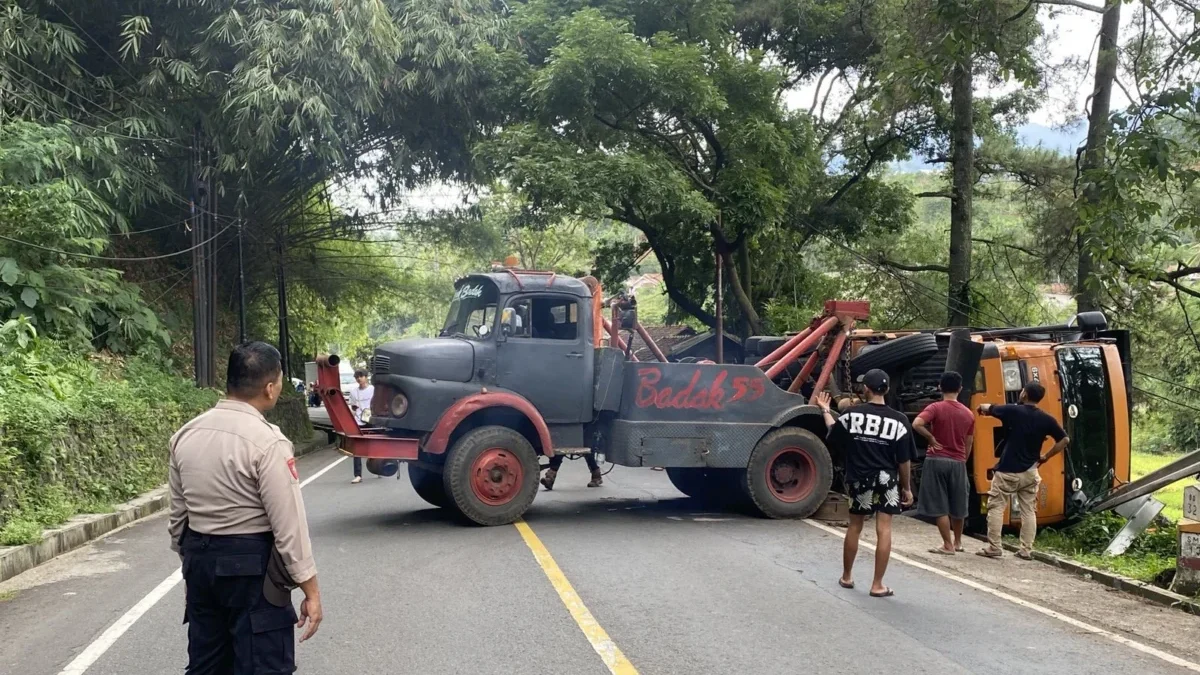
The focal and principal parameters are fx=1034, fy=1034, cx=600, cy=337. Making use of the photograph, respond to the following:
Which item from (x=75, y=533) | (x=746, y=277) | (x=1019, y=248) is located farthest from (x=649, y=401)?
(x=746, y=277)

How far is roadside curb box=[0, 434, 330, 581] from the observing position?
8.74 meters

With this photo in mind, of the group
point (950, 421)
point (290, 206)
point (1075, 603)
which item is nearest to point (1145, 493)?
point (950, 421)

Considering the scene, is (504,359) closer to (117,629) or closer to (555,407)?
(555,407)

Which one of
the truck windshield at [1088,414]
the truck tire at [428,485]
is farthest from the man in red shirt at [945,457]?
the truck tire at [428,485]

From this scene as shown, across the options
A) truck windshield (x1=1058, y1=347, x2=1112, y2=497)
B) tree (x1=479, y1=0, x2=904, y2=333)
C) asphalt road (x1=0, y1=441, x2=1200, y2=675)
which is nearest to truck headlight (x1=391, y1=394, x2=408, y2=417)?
asphalt road (x1=0, y1=441, x2=1200, y2=675)

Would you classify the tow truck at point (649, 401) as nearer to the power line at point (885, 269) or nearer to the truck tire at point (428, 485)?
the truck tire at point (428, 485)

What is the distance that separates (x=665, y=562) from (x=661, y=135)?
14054 mm

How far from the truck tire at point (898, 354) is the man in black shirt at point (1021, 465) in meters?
1.87

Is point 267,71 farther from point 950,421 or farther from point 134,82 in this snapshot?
point 950,421

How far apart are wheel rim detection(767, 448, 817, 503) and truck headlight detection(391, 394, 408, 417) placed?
168 inches

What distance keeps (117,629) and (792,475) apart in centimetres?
774

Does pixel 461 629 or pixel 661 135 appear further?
pixel 661 135

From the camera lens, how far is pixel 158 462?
49.3 feet

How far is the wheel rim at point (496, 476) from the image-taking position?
10805mm
